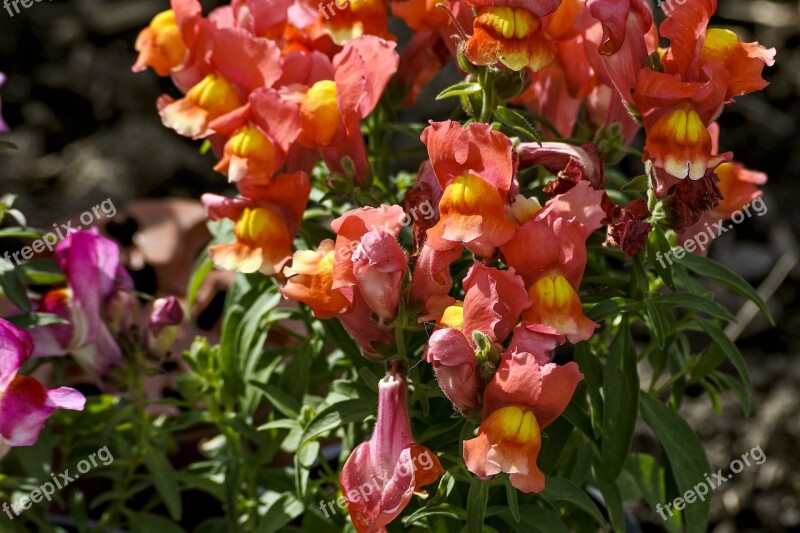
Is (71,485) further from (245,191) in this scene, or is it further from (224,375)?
(245,191)

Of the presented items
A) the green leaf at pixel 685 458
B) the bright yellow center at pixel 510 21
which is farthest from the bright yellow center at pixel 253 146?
the green leaf at pixel 685 458

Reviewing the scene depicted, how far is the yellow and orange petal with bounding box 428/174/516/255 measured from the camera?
2.58 ft

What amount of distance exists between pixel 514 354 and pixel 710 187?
23cm

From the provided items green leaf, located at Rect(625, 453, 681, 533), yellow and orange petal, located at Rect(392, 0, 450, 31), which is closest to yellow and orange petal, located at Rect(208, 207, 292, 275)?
yellow and orange petal, located at Rect(392, 0, 450, 31)

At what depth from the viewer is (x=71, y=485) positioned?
1.41 m

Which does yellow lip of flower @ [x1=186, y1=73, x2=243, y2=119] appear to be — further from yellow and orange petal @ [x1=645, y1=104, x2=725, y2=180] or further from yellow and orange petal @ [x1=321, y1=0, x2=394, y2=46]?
yellow and orange petal @ [x1=645, y1=104, x2=725, y2=180]

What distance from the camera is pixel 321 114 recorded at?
914mm

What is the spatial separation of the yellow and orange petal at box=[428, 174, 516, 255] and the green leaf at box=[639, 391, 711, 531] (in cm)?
30

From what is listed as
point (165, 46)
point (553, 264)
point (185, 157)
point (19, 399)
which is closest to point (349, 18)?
point (165, 46)

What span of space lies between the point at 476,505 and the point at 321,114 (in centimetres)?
35

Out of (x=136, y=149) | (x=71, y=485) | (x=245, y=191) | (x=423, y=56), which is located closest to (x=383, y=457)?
(x=245, y=191)

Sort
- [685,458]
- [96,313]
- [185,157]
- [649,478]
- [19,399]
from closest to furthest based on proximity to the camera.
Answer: [19,399] → [685,458] → [96,313] → [649,478] → [185,157]

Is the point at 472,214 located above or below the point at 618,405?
above

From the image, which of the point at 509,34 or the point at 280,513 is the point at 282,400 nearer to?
the point at 280,513
